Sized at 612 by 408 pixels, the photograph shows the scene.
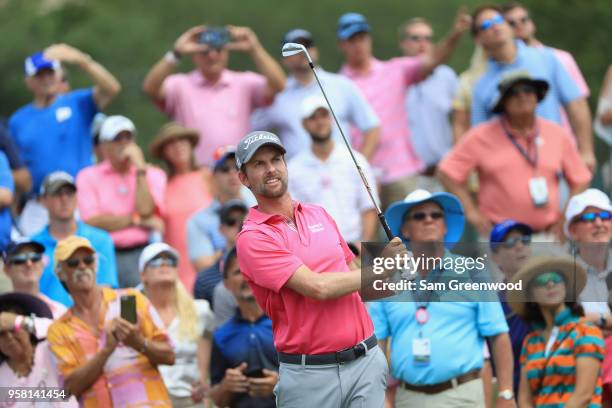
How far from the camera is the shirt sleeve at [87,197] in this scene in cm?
1326

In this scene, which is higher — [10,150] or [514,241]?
[10,150]

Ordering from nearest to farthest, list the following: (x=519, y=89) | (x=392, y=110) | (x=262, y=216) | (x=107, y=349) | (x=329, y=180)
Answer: (x=262, y=216), (x=107, y=349), (x=519, y=89), (x=329, y=180), (x=392, y=110)

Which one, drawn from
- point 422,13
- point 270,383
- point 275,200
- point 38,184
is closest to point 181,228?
point 38,184

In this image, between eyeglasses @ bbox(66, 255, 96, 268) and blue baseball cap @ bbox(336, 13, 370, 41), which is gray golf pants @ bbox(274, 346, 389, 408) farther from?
blue baseball cap @ bbox(336, 13, 370, 41)

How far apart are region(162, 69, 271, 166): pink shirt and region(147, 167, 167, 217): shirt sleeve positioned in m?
0.64

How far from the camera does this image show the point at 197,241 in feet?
43.1

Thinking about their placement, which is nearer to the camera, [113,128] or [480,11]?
[113,128]

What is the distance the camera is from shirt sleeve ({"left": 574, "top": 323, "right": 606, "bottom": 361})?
961 cm

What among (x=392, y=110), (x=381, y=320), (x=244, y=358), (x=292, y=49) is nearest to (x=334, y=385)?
(x=381, y=320)

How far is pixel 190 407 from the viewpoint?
11.2 m

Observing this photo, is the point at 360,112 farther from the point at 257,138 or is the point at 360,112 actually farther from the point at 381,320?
the point at 257,138

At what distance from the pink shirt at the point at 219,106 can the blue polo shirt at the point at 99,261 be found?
2.13m

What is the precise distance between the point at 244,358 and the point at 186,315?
1063 mm

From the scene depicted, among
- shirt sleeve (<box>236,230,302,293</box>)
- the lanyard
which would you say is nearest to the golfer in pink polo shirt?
shirt sleeve (<box>236,230,302,293</box>)
